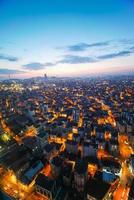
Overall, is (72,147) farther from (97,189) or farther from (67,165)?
(97,189)

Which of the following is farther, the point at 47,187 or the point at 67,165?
the point at 67,165

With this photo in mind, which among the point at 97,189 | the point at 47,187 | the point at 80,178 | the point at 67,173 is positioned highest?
the point at 80,178

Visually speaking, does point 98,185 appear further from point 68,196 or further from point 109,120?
point 109,120

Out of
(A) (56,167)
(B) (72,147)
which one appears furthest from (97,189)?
(B) (72,147)

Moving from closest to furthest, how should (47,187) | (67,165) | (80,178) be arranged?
(47,187)
(80,178)
(67,165)

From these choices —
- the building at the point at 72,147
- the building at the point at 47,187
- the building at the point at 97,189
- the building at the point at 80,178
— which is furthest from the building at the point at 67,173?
the building at the point at 72,147

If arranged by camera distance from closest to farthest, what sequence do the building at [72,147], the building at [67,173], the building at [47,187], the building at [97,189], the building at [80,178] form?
the building at [97,189], the building at [47,187], the building at [80,178], the building at [67,173], the building at [72,147]

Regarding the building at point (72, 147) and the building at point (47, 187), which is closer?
the building at point (47, 187)

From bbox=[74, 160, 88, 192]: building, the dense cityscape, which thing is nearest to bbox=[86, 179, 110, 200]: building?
the dense cityscape

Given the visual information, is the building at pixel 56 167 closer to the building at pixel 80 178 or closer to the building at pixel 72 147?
the building at pixel 80 178

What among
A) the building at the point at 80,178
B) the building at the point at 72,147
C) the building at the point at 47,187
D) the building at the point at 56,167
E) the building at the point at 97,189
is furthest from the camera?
the building at the point at 72,147

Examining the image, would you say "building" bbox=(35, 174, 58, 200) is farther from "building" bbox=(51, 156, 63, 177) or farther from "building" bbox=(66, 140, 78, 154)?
"building" bbox=(66, 140, 78, 154)
